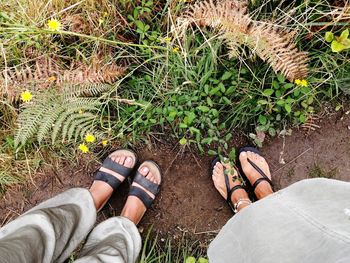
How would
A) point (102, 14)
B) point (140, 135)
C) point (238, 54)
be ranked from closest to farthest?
point (238, 54)
point (102, 14)
point (140, 135)

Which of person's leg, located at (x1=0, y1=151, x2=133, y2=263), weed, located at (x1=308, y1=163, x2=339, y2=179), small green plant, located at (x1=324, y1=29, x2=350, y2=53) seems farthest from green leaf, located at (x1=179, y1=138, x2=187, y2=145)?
small green plant, located at (x1=324, y1=29, x2=350, y2=53)

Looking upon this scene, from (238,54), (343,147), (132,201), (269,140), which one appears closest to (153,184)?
(132,201)

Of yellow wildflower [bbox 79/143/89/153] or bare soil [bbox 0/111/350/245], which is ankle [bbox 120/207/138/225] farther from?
yellow wildflower [bbox 79/143/89/153]

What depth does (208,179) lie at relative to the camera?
8.96ft

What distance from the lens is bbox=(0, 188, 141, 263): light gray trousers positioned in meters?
1.78

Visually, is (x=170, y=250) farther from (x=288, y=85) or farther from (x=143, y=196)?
(x=288, y=85)

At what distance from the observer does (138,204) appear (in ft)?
8.82

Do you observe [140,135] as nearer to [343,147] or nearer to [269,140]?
[269,140]

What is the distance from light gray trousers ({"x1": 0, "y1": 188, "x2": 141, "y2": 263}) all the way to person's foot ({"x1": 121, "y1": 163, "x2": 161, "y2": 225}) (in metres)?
0.19

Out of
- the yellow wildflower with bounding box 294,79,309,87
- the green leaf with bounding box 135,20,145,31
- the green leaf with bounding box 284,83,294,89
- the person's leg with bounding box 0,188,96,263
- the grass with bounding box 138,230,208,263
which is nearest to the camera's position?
the person's leg with bounding box 0,188,96,263

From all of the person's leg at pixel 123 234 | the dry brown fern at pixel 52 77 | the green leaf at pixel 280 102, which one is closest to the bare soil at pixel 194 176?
the person's leg at pixel 123 234

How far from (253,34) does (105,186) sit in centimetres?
141

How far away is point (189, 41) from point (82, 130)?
873 mm

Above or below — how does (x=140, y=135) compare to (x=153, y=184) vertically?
above
